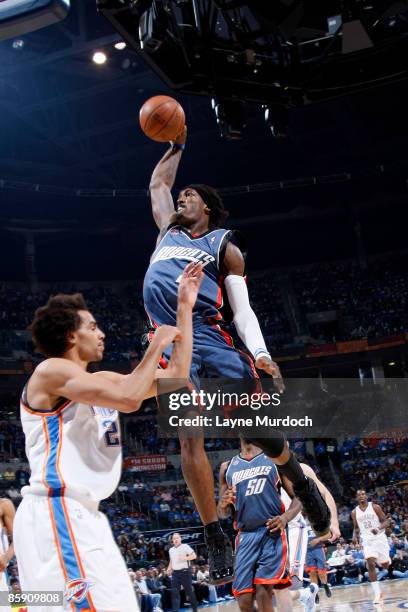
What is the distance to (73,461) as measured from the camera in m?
2.96

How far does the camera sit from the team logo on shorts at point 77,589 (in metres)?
2.69

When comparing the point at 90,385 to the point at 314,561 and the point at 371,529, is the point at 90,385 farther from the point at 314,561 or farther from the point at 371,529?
the point at 371,529

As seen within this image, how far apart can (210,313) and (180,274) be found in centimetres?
30

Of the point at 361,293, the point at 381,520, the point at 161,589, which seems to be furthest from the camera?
the point at 361,293

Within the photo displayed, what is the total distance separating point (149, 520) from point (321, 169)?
13652 millimetres

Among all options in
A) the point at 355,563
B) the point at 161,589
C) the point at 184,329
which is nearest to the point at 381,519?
the point at 355,563

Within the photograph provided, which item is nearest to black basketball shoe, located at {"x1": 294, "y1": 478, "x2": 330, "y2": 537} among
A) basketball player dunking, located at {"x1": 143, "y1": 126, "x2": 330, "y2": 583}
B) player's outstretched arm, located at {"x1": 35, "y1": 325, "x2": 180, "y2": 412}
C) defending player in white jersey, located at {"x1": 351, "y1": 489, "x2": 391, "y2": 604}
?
basketball player dunking, located at {"x1": 143, "y1": 126, "x2": 330, "y2": 583}

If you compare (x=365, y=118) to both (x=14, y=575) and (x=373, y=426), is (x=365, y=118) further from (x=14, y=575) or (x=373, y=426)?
(x=14, y=575)

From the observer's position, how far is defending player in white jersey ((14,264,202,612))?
276 cm

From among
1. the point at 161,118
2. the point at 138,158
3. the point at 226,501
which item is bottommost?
the point at 226,501

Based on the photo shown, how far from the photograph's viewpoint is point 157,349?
122 inches

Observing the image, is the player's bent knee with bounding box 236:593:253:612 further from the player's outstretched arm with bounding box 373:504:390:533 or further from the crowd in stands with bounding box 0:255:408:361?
the crowd in stands with bounding box 0:255:408:361

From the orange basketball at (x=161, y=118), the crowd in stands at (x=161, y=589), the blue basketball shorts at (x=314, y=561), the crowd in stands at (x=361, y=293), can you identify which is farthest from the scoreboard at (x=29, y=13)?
the crowd in stands at (x=361, y=293)

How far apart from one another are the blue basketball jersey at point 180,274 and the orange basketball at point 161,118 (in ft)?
2.43
